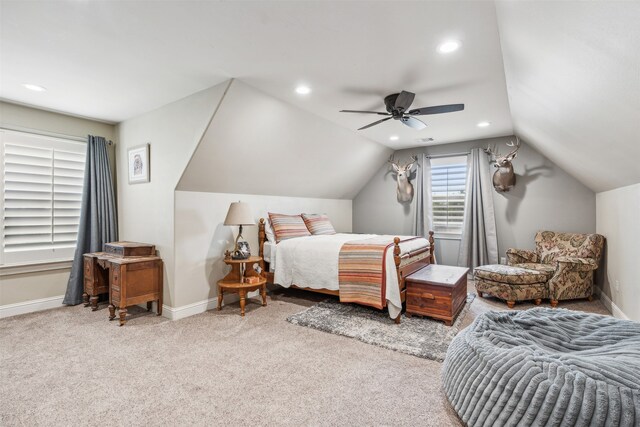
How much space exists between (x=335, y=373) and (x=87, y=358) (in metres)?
2.03

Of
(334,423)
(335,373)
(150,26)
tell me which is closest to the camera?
(334,423)

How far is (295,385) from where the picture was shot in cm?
Answer: 218

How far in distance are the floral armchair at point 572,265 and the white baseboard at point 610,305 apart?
14cm

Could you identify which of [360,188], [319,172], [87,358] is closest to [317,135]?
[319,172]

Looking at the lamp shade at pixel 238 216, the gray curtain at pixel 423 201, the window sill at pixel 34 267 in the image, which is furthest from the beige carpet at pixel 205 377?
the gray curtain at pixel 423 201

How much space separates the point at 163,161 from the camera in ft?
12.3

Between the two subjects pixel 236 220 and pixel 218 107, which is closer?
pixel 218 107

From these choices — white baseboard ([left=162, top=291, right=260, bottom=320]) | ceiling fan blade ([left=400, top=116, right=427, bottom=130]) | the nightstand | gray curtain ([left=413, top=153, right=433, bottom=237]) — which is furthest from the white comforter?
gray curtain ([left=413, top=153, right=433, bottom=237])

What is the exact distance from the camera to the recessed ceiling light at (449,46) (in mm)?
2367

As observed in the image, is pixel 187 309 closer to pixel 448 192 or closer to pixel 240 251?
pixel 240 251

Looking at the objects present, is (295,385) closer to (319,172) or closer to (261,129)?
(261,129)

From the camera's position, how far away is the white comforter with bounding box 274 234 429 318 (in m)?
3.41

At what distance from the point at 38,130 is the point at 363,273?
13.6 feet

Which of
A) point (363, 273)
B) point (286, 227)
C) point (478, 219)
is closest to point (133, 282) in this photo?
point (286, 227)
